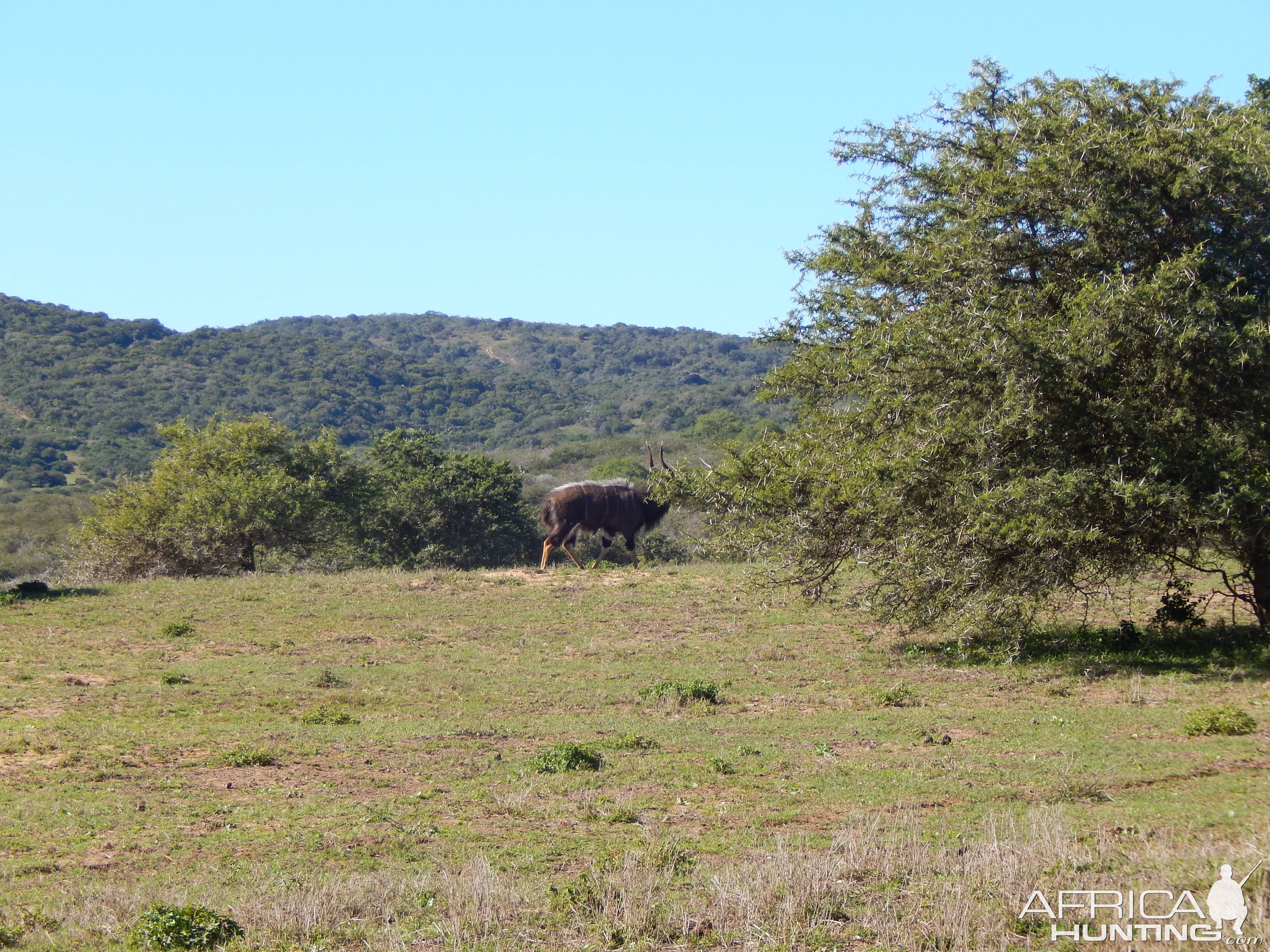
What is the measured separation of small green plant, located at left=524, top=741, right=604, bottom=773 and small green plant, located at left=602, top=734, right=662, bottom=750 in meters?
0.49

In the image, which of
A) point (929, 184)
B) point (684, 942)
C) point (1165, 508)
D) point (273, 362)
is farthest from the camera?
point (273, 362)

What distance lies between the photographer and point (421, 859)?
23.3 ft

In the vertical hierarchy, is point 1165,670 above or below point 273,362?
below

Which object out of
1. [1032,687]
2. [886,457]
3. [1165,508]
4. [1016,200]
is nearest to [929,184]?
[1016,200]

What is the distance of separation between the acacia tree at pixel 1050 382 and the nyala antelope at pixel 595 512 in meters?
9.87

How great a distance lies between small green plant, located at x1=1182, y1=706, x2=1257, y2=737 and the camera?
32.8 ft

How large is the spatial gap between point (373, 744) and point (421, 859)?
11.6ft

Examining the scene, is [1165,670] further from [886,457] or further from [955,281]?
[955,281]

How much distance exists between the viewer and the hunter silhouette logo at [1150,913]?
18.0 ft

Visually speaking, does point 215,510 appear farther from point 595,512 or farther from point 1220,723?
point 1220,723

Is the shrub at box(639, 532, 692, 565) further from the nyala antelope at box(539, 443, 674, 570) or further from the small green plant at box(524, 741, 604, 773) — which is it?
the small green plant at box(524, 741, 604, 773)

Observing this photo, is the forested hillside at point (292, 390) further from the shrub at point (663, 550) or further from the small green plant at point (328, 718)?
the small green plant at point (328, 718)

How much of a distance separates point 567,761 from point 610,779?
0.41m

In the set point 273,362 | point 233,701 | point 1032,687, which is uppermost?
point 273,362
